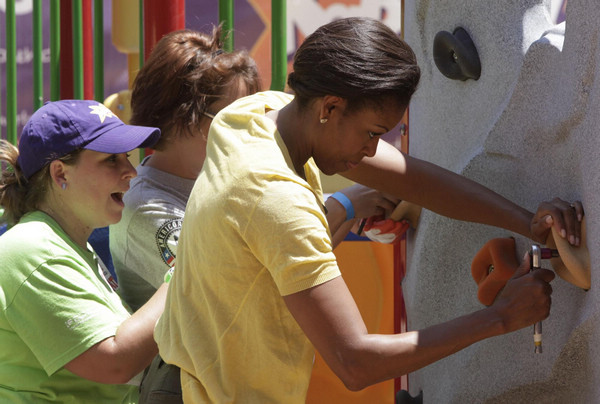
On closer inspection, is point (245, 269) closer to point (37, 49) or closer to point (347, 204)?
point (347, 204)

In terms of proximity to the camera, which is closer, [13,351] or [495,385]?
[13,351]

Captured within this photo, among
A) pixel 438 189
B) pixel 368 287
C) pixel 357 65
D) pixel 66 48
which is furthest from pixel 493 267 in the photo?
pixel 66 48

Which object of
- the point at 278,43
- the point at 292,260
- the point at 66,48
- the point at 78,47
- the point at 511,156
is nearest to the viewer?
the point at 292,260

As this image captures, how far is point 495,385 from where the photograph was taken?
210cm

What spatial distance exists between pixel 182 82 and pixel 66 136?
1.24ft

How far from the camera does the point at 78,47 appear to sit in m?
3.41

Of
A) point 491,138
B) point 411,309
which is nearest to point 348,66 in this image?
point 491,138

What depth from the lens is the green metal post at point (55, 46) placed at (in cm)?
336

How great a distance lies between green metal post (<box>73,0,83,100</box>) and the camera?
3381 mm

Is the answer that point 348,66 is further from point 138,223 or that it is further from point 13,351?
point 13,351

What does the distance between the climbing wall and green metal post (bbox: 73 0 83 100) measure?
4.80ft

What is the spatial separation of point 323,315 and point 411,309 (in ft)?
3.56

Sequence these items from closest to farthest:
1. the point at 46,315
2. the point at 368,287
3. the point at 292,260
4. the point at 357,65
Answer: the point at 292,260, the point at 357,65, the point at 46,315, the point at 368,287

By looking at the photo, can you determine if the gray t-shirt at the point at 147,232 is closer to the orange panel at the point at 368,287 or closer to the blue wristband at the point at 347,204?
the blue wristband at the point at 347,204
